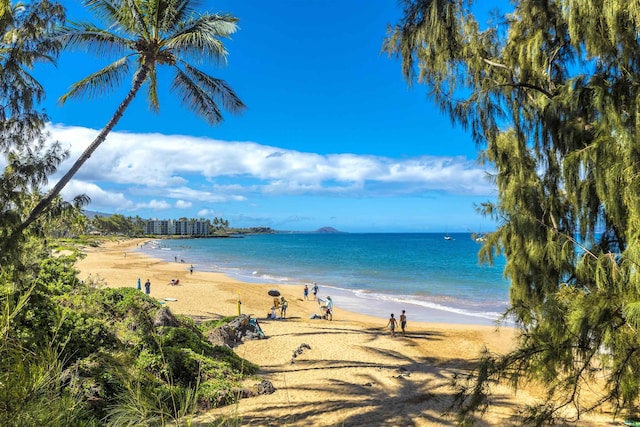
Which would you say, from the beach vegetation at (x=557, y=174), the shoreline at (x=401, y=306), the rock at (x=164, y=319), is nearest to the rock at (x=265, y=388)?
the rock at (x=164, y=319)

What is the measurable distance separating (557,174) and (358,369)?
8.29 meters

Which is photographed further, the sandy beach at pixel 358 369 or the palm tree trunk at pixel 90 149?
the sandy beach at pixel 358 369

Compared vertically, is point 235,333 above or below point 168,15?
below

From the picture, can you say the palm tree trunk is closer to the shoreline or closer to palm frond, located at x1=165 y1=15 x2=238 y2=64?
palm frond, located at x1=165 y1=15 x2=238 y2=64

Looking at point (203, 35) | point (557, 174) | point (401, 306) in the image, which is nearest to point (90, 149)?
point (203, 35)

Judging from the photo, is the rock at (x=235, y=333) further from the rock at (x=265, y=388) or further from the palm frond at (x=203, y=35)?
the palm frond at (x=203, y=35)

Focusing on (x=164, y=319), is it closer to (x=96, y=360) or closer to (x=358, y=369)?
(x=96, y=360)

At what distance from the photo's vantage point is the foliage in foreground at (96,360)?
193 cm

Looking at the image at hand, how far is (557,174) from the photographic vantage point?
5.30 metres

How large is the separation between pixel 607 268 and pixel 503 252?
2.49m

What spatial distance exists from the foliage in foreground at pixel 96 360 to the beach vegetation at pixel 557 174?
2.71 m

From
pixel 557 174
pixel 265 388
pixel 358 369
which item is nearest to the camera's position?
pixel 557 174

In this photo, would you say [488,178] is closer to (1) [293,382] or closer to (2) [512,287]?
(2) [512,287]

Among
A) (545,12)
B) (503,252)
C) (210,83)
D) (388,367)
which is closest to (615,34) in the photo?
(545,12)
